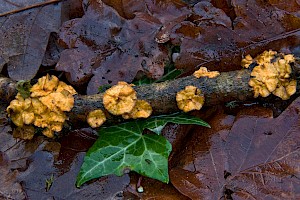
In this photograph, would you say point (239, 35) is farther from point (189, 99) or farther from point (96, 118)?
point (96, 118)

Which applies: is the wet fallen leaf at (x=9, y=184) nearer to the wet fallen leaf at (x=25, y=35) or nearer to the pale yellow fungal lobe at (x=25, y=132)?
the pale yellow fungal lobe at (x=25, y=132)

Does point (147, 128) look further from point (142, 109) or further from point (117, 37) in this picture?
point (117, 37)

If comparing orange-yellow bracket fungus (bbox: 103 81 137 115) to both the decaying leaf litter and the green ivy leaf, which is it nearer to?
the green ivy leaf

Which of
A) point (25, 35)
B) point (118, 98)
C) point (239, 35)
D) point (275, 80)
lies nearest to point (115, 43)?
point (118, 98)

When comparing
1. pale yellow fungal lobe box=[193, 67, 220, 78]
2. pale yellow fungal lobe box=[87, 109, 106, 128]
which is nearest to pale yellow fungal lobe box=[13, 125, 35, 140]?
pale yellow fungal lobe box=[87, 109, 106, 128]

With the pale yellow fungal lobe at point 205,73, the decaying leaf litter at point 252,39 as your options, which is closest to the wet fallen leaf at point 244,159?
the pale yellow fungal lobe at point 205,73

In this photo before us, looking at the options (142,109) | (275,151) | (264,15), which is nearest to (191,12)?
(264,15)

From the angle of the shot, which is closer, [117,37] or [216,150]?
[216,150]
